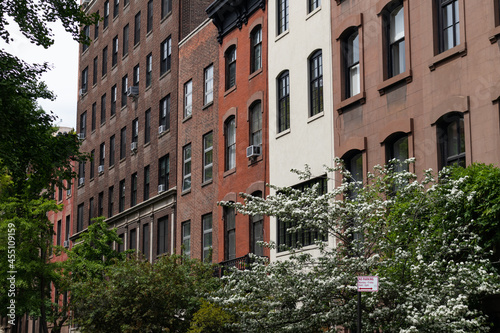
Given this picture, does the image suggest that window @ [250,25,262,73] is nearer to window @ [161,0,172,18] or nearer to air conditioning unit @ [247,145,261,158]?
air conditioning unit @ [247,145,261,158]

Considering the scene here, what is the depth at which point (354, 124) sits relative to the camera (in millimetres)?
25719

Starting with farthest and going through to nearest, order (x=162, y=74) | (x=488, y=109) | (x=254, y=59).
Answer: (x=162, y=74) → (x=254, y=59) → (x=488, y=109)

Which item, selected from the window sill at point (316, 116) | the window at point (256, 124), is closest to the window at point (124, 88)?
the window at point (256, 124)

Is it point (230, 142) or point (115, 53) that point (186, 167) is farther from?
point (115, 53)

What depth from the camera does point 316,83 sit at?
93.7 feet

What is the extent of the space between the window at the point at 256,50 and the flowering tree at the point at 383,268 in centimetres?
1434

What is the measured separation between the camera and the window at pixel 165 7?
45.3 meters

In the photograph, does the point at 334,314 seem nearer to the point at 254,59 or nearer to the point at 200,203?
the point at 254,59

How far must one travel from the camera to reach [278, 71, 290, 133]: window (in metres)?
30.4

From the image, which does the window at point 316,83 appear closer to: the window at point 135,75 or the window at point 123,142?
the window at point 135,75

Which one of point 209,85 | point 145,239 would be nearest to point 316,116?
point 209,85

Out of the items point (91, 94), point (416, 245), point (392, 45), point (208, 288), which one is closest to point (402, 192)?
point (416, 245)

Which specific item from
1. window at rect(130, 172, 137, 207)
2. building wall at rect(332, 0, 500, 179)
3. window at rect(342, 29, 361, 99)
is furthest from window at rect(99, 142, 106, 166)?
window at rect(342, 29, 361, 99)

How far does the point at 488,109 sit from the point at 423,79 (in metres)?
3.06
